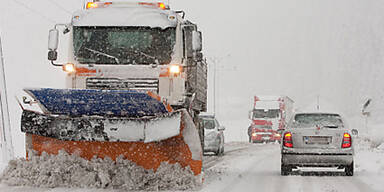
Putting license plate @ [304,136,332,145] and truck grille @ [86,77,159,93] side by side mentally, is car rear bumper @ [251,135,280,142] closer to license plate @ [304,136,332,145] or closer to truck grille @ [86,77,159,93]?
license plate @ [304,136,332,145]

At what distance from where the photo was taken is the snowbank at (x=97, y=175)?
9766 millimetres

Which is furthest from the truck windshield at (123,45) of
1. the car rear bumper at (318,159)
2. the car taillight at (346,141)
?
the car taillight at (346,141)

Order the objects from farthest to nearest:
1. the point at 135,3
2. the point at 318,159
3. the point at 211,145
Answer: the point at 211,145, the point at 318,159, the point at 135,3

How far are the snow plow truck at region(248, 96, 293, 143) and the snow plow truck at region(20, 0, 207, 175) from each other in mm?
25863

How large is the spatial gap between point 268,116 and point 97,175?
31.7 metres

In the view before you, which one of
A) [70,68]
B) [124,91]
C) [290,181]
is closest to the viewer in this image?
[124,91]

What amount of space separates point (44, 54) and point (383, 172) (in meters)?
85.2

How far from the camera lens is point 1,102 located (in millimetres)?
18078

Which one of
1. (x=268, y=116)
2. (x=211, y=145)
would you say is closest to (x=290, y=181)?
(x=211, y=145)

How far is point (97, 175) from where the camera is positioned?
9891 millimetres

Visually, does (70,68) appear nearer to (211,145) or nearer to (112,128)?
(112,128)

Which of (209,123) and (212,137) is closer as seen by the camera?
(209,123)

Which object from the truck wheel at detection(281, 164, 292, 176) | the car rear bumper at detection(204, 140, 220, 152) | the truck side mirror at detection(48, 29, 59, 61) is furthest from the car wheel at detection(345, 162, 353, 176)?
the car rear bumper at detection(204, 140, 220, 152)

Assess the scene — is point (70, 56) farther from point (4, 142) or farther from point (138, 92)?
point (4, 142)
